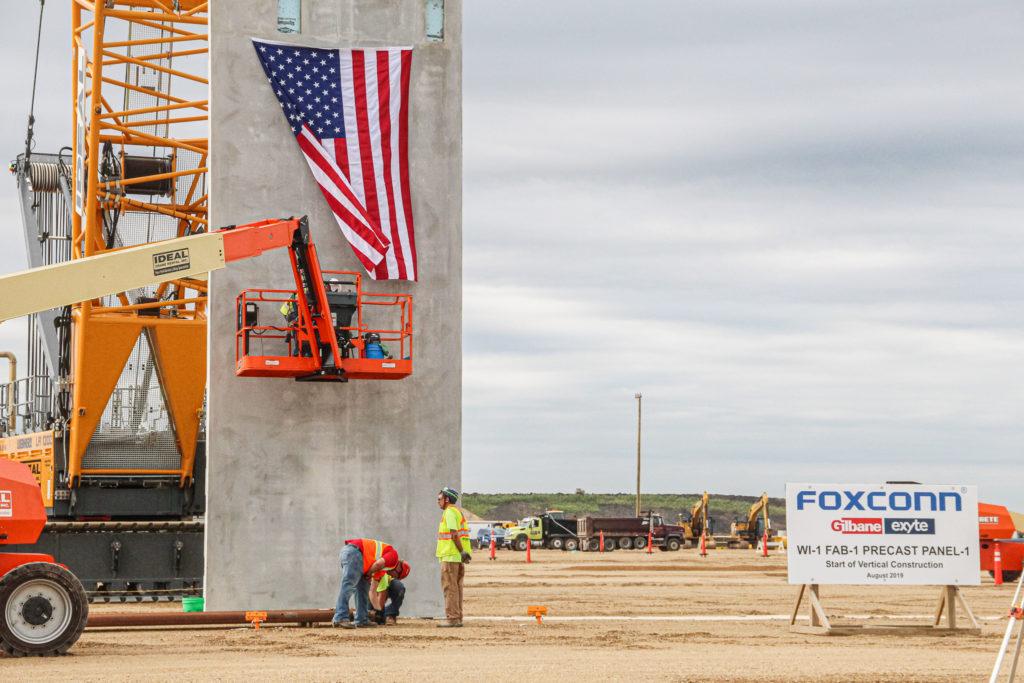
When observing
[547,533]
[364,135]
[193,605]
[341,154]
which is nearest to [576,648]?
[193,605]

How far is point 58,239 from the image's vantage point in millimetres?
30469

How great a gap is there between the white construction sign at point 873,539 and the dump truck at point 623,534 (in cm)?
4384

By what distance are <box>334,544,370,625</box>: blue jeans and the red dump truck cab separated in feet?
66.6

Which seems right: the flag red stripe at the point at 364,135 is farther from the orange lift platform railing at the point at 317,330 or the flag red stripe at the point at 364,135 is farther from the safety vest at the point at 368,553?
the safety vest at the point at 368,553

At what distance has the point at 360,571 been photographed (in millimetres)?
18641

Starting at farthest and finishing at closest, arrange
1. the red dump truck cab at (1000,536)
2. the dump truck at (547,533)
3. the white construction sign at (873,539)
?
the dump truck at (547,533)
the red dump truck cab at (1000,536)
the white construction sign at (873,539)

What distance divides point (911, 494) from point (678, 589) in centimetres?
1307

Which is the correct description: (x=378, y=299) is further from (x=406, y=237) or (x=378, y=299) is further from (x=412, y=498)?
(x=412, y=498)

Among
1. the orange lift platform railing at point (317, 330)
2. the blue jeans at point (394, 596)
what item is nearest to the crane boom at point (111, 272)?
the orange lift platform railing at point (317, 330)

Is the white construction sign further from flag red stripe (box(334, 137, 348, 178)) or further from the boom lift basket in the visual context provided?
flag red stripe (box(334, 137, 348, 178))

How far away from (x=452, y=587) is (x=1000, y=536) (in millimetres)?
19819

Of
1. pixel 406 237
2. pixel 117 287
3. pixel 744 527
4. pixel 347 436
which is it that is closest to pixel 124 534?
pixel 347 436

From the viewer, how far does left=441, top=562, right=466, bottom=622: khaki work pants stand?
63.1ft

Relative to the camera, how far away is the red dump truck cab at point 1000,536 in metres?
33.5
